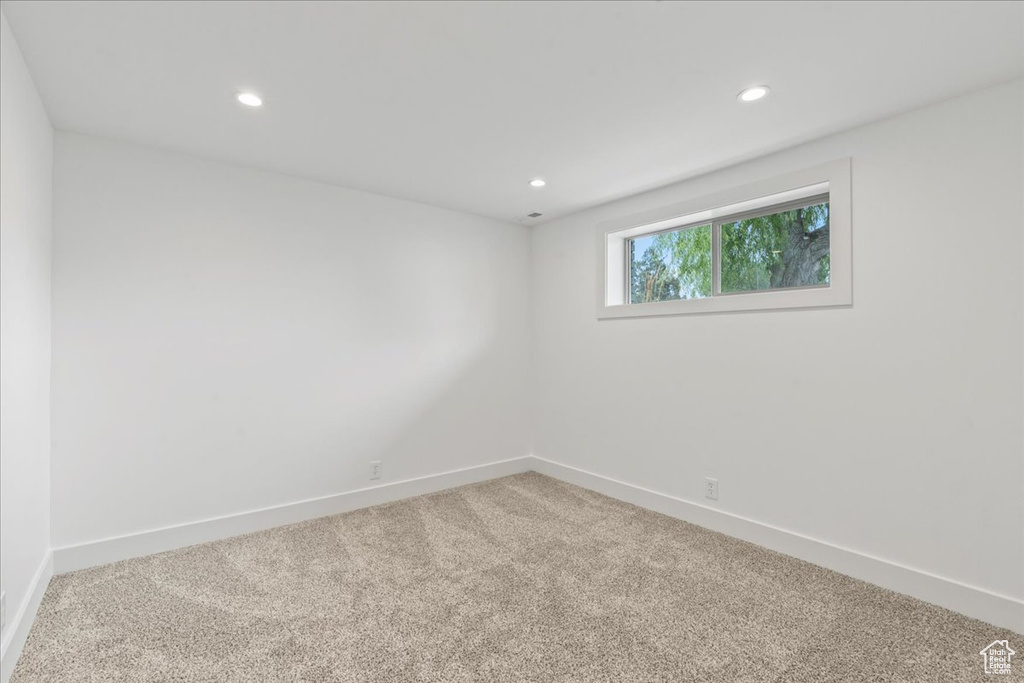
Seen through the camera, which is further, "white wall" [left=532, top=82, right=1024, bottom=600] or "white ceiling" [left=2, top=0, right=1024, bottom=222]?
"white wall" [left=532, top=82, right=1024, bottom=600]

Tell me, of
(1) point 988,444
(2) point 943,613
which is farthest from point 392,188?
(2) point 943,613

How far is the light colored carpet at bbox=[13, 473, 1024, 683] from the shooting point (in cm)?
176

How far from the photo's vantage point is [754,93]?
211cm

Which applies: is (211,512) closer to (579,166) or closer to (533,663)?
(533,663)

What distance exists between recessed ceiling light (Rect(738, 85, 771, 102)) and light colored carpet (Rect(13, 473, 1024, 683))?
227cm

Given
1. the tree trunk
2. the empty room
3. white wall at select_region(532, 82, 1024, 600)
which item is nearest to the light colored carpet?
the empty room

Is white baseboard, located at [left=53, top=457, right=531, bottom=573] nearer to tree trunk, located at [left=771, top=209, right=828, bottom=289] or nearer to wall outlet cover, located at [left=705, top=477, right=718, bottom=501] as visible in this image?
wall outlet cover, located at [left=705, top=477, right=718, bottom=501]

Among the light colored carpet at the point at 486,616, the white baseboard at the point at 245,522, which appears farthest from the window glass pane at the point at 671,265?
the white baseboard at the point at 245,522

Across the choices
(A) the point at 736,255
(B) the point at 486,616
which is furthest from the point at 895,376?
(B) the point at 486,616

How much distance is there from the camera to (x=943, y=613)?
2121mm

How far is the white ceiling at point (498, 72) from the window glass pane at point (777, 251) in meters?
0.50

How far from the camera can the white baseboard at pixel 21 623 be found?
1.67 meters

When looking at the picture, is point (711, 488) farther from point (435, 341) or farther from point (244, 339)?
point (244, 339)

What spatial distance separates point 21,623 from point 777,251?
4.04m
